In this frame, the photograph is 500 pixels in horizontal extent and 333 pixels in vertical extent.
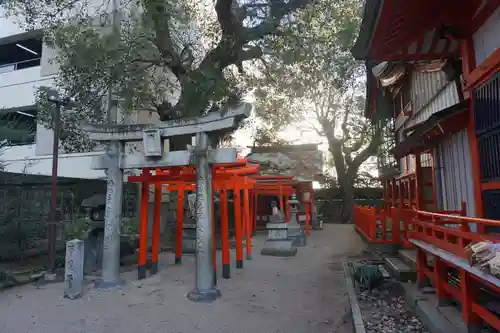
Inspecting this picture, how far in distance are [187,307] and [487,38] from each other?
6.33 m

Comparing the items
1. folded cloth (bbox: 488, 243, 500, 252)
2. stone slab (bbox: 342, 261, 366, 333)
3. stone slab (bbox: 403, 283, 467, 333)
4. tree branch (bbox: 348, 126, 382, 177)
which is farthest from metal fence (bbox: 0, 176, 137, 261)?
tree branch (bbox: 348, 126, 382, 177)

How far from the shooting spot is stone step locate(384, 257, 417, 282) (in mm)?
7508

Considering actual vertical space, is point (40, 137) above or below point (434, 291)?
above

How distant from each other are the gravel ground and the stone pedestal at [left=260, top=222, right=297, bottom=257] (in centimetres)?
531

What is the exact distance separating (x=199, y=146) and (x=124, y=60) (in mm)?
5915

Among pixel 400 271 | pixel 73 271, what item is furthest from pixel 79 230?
pixel 400 271

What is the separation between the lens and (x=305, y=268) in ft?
34.2

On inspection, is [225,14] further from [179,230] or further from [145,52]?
[179,230]

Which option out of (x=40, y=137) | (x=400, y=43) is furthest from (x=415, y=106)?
(x=40, y=137)

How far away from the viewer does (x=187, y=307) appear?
673 cm

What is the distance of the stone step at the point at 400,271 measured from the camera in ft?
24.6

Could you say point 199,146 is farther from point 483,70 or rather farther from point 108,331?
point 483,70

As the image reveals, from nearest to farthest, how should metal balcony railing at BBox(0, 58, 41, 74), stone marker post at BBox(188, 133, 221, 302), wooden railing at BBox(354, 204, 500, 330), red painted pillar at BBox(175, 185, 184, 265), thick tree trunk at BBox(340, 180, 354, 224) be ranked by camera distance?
wooden railing at BBox(354, 204, 500, 330), stone marker post at BBox(188, 133, 221, 302), red painted pillar at BBox(175, 185, 184, 265), metal balcony railing at BBox(0, 58, 41, 74), thick tree trunk at BBox(340, 180, 354, 224)

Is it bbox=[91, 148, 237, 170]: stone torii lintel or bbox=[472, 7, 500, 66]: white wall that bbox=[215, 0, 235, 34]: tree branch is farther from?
bbox=[472, 7, 500, 66]: white wall
